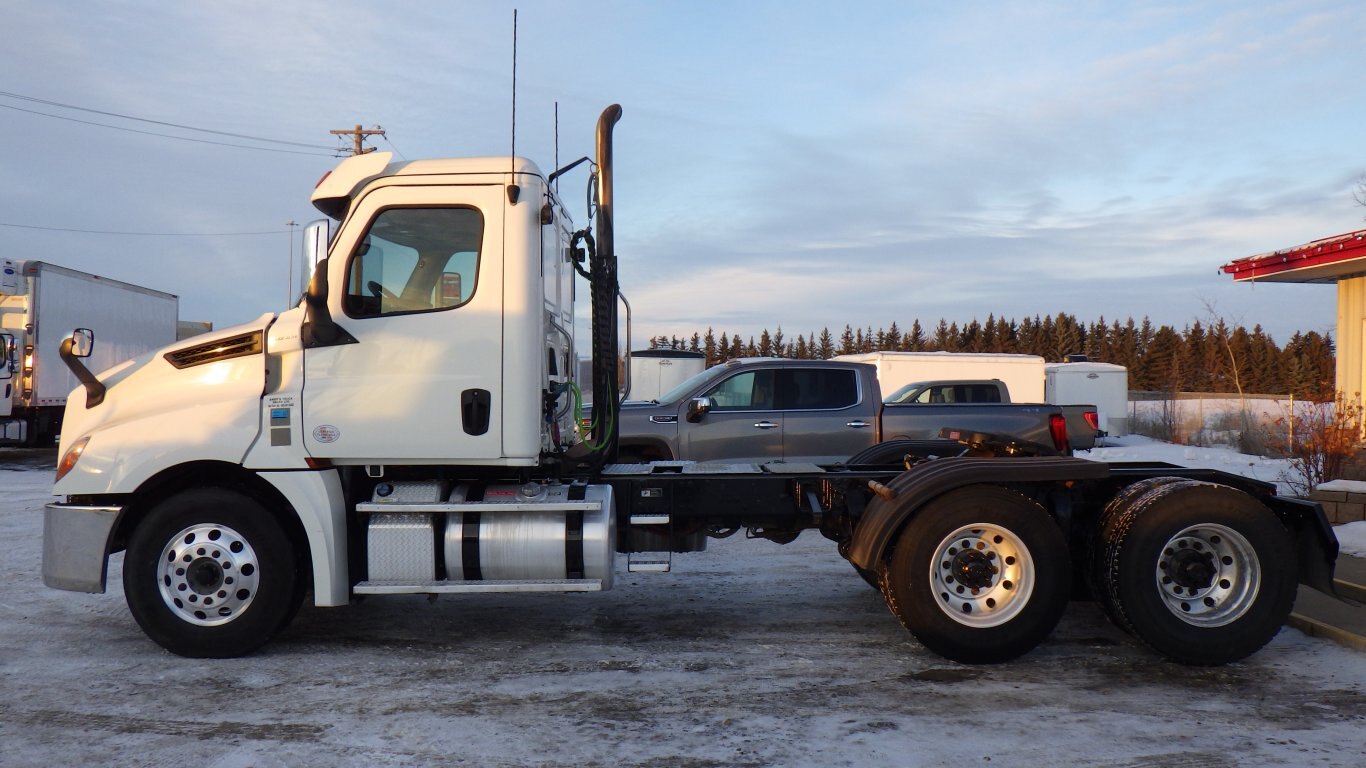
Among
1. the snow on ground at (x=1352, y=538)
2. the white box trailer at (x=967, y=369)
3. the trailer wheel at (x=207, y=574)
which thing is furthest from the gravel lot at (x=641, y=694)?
the white box trailer at (x=967, y=369)

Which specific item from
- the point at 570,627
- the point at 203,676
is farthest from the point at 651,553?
the point at 203,676

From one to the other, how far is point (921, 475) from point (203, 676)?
4.09m

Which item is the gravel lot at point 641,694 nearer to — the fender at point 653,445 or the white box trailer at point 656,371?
the fender at point 653,445

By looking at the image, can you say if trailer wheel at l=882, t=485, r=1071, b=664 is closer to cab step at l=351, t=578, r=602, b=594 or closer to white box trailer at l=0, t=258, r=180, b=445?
cab step at l=351, t=578, r=602, b=594

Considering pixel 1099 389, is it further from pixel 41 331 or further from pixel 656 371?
pixel 41 331

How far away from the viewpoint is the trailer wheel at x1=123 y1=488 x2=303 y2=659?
17.7 ft

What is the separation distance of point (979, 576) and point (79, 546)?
5.07 meters

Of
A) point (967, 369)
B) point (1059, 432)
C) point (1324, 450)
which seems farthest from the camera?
point (967, 369)

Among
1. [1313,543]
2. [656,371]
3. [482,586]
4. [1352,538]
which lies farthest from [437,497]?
[656,371]

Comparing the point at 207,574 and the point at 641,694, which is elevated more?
the point at 207,574

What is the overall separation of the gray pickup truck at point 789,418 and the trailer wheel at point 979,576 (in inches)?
184

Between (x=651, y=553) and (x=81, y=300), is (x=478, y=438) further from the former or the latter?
(x=81, y=300)

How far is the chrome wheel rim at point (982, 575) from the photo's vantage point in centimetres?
536

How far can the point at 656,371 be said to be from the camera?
94.0ft
